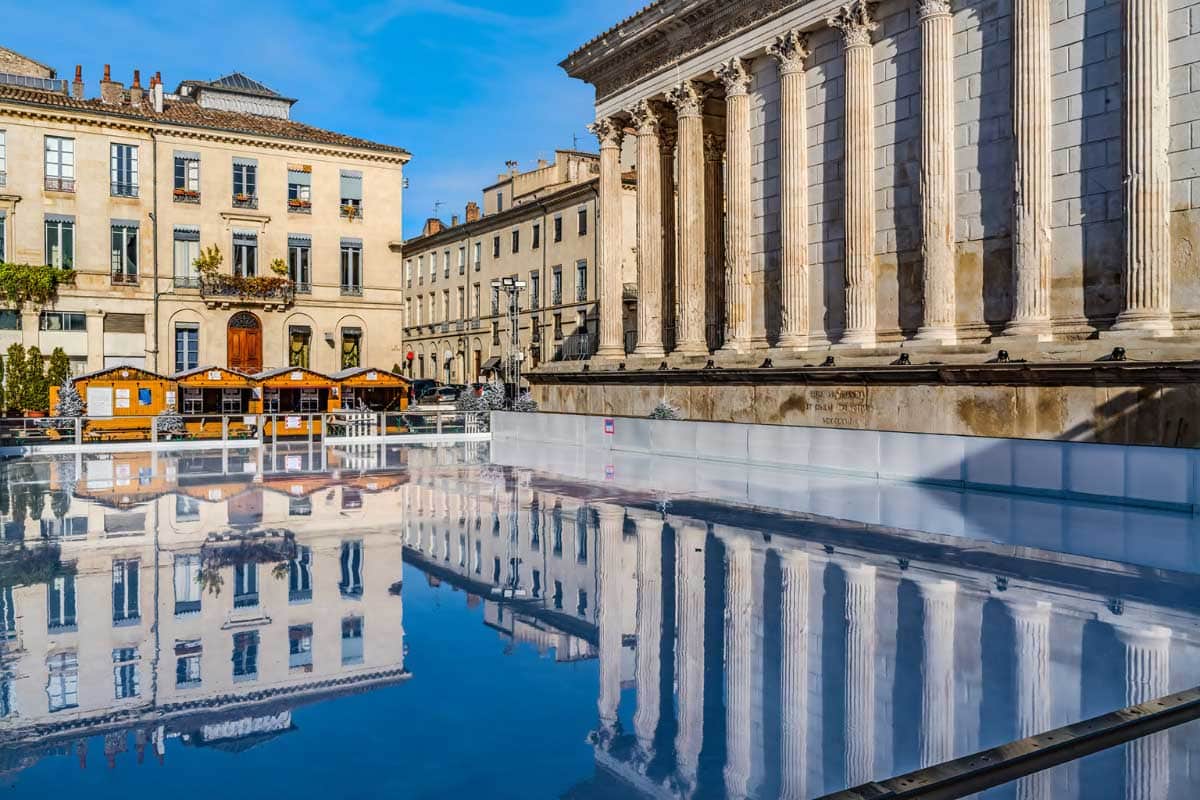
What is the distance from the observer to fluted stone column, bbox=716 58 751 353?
24984mm

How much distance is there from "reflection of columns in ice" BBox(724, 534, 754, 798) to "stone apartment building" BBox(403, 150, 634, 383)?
1689 inches

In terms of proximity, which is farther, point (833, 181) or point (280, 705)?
point (833, 181)

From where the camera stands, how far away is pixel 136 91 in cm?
4606

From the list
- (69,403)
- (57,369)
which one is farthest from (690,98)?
(57,369)

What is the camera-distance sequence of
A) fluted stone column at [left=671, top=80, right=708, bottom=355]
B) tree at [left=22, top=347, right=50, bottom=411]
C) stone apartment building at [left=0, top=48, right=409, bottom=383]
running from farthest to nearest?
stone apartment building at [left=0, top=48, right=409, bottom=383]
tree at [left=22, top=347, right=50, bottom=411]
fluted stone column at [left=671, top=80, right=708, bottom=355]

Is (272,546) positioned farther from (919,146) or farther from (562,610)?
(919,146)

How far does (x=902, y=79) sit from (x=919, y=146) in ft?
5.64

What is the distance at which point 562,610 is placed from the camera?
25.3ft

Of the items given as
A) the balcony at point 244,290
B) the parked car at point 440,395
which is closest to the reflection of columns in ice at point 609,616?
A: the balcony at point 244,290

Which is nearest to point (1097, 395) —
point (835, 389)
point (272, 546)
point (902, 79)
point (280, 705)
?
point (835, 389)

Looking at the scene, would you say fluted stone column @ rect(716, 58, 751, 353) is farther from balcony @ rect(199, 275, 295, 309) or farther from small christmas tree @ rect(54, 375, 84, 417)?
balcony @ rect(199, 275, 295, 309)

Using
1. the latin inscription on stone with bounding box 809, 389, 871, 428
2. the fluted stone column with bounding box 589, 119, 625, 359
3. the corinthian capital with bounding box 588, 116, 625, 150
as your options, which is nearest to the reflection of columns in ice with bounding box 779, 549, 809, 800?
the latin inscription on stone with bounding box 809, 389, 871, 428

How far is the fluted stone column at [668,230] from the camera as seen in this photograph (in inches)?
1161

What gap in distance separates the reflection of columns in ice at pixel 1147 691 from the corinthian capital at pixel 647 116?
24.5 meters
